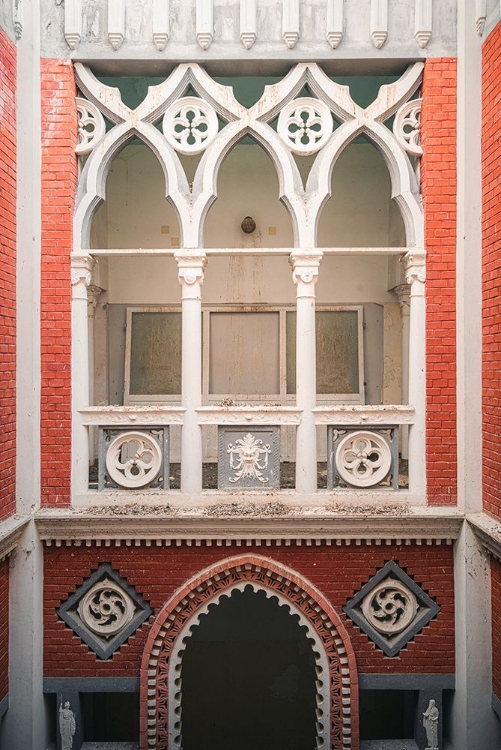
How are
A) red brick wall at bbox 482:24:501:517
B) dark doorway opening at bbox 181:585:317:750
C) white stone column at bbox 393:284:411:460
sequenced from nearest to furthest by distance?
red brick wall at bbox 482:24:501:517
dark doorway opening at bbox 181:585:317:750
white stone column at bbox 393:284:411:460

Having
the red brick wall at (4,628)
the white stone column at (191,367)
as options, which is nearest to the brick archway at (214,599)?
the white stone column at (191,367)

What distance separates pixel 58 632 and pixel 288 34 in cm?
570

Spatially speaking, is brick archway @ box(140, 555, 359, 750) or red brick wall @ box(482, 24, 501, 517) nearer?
red brick wall @ box(482, 24, 501, 517)

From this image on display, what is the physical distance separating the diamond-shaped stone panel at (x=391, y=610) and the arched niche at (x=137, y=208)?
5.19 m

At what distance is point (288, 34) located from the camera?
533cm

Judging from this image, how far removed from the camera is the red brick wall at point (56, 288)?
5410 mm

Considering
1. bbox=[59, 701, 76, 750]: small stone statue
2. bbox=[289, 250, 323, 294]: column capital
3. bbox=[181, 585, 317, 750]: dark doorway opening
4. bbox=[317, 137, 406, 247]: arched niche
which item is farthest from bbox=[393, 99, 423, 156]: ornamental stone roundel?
bbox=[59, 701, 76, 750]: small stone statue

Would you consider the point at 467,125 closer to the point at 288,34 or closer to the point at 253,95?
the point at 288,34

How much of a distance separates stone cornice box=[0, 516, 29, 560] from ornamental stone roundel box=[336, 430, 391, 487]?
281cm

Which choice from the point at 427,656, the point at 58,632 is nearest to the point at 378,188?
the point at 427,656

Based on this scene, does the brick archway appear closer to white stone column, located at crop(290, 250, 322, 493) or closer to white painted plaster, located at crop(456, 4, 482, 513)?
white stone column, located at crop(290, 250, 322, 493)

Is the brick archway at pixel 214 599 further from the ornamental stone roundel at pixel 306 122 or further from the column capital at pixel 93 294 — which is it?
the column capital at pixel 93 294

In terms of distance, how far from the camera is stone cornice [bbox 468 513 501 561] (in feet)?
15.7

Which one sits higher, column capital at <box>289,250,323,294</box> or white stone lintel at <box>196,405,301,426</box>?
column capital at <box>289,250,323,294</box>
